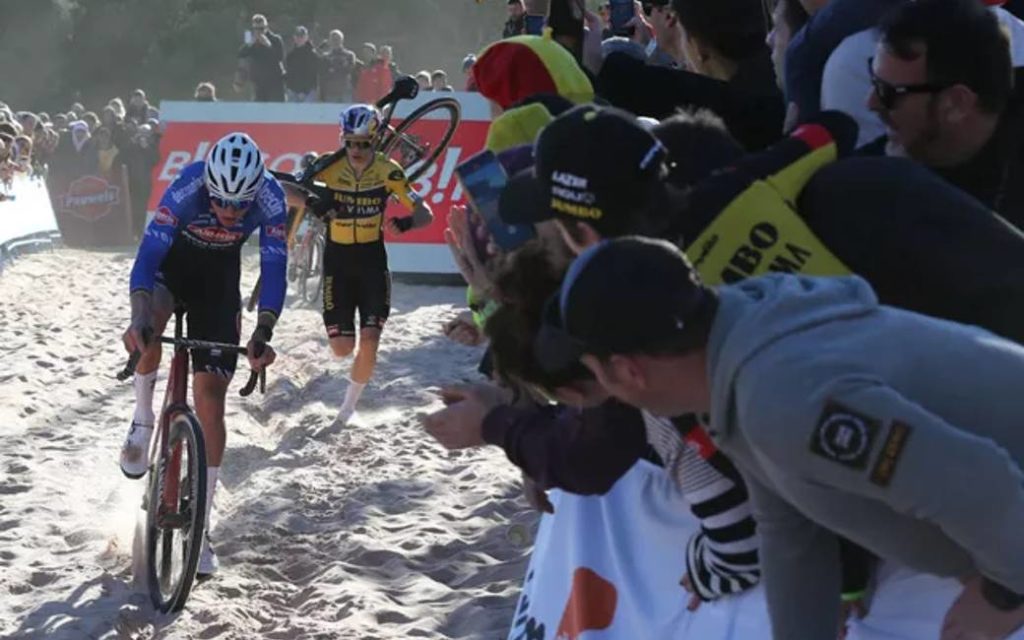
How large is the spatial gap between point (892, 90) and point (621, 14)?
4.98 m

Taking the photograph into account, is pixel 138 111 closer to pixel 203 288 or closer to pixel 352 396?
pixel 352 396

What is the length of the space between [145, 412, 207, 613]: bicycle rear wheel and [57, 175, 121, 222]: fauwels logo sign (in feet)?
53.0

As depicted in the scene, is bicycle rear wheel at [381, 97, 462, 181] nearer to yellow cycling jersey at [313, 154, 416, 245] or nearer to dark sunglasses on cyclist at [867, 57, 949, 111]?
yellow cycling jersey at [313, 154, 416, 245]

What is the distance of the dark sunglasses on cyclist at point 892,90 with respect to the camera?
2672 mm

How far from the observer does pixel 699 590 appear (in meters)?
2.96

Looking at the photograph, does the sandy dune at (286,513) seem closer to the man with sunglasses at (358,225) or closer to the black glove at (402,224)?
the man with sunglasses at (358,225)

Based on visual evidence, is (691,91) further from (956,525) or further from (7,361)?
(7,361)

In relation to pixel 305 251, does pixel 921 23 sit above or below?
above

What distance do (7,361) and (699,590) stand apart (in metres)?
9.84

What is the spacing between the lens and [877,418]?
1882mm

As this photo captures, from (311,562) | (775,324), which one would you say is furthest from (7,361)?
(775,324)

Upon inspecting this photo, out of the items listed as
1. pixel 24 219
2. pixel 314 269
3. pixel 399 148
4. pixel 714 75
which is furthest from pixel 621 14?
pixel 24 219

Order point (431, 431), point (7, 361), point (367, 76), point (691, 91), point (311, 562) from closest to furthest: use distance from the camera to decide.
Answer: point (431, 431) → point (691, 91) → point (311, 562) → point (7, 361) → point (367, 76)

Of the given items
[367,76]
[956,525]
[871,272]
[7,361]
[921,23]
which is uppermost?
[921,23]
